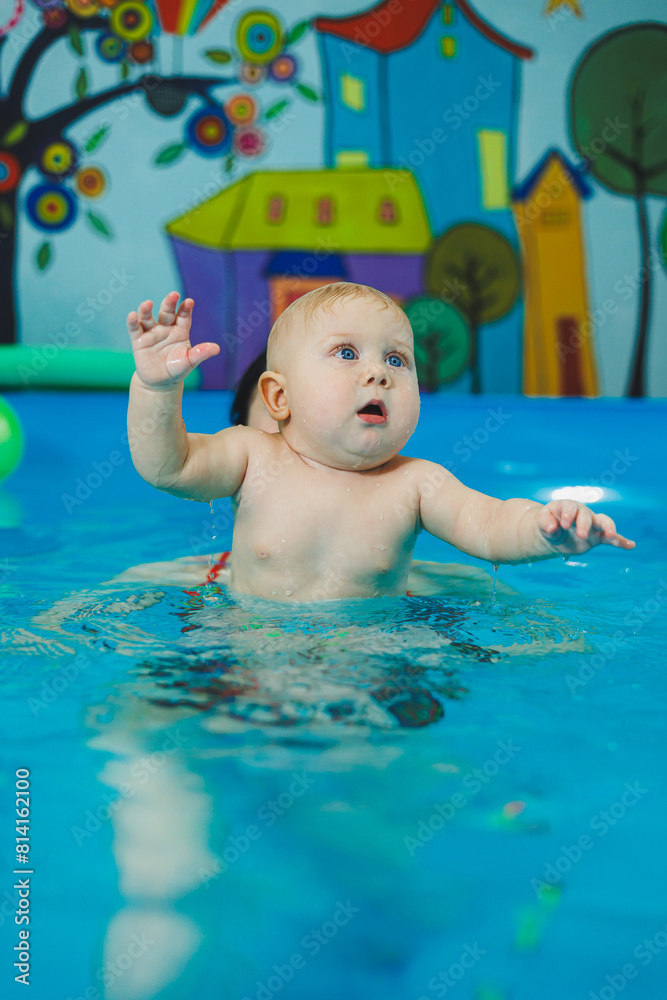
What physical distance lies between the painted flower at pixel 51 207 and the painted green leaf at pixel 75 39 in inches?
28.9

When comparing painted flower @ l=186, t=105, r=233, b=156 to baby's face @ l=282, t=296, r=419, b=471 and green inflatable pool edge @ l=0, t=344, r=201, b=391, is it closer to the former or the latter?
green inflatable pool edge @ l=0, t=344, r=201, b=391

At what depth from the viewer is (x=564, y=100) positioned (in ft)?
17.6

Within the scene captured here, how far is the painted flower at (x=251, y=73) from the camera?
5.30 m

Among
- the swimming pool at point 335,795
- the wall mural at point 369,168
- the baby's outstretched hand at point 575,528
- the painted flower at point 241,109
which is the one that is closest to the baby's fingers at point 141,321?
the swimming pool at point 335,795

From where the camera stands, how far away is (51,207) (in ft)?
17.4

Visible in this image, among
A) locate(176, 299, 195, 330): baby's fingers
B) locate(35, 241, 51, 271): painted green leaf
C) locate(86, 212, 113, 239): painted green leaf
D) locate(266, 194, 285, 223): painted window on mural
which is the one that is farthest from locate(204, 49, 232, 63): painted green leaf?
Result: locate(176, 299, 195, 330): baby's fingers

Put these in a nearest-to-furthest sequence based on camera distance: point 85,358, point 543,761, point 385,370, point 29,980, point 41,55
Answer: point 29,980, point 543,761, point 385,370, point 85,358, point 41,55

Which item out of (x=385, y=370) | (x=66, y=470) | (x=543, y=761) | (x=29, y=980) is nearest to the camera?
(x=29, y=980)

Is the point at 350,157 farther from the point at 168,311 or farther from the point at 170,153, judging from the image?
the point at 168,311

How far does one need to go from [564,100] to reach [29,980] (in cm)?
547

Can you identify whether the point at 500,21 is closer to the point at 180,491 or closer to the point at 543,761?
the point at 180,491

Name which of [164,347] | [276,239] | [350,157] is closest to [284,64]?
[350,157]

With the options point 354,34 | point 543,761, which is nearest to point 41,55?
point 354,34

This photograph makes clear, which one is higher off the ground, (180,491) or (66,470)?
(180,491)
